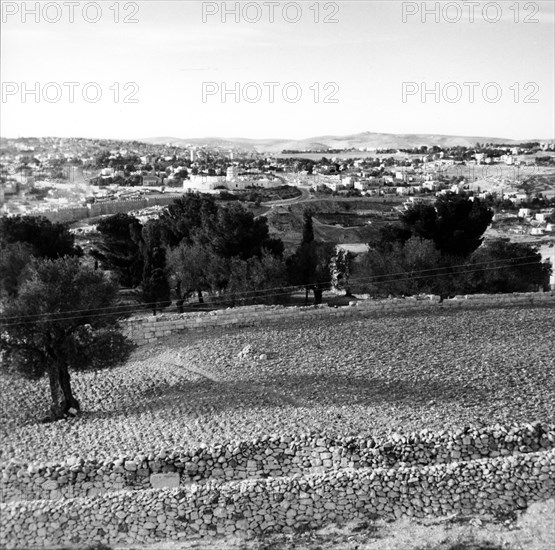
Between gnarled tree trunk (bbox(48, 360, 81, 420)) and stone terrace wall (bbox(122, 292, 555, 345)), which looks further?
stone terrace wall (bbox(122, 292, 555, 345))

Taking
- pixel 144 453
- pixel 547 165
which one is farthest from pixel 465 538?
pixel 547 165

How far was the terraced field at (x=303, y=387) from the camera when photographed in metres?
10.9

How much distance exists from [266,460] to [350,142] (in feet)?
603

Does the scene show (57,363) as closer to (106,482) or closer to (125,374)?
(125,374)

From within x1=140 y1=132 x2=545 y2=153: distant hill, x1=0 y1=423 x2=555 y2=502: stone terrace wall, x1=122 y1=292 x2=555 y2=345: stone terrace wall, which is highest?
x1=140 y1=132 x2=545 y2=153: distant hill

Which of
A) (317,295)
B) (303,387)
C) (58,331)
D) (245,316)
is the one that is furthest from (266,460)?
(317,295)

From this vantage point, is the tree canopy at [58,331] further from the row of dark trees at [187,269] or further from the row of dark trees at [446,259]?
the row of dark trees at [446,259]

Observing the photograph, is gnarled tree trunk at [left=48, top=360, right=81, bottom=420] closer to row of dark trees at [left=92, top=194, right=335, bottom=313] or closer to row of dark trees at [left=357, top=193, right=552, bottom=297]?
row of dark trees at [left=92, top=194, right=335, bottom=313]

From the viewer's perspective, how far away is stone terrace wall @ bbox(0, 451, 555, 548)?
9.05 m

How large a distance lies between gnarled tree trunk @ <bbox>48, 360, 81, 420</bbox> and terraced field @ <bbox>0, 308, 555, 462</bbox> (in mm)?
362

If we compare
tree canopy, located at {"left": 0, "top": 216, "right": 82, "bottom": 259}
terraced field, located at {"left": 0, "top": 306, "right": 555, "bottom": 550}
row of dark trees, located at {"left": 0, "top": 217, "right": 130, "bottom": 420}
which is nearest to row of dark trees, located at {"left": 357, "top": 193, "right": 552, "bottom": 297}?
terraced field, located at {"left": 0, "top": 306, "right": 555, "bottom": 550}

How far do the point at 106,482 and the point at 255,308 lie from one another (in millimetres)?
7564

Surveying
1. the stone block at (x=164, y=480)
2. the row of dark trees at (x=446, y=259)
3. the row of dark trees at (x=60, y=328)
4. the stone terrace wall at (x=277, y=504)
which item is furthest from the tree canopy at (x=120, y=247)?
the stone terrace wall at (x=277, y=504)

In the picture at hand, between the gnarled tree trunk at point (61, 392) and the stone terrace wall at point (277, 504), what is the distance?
3056 mm
